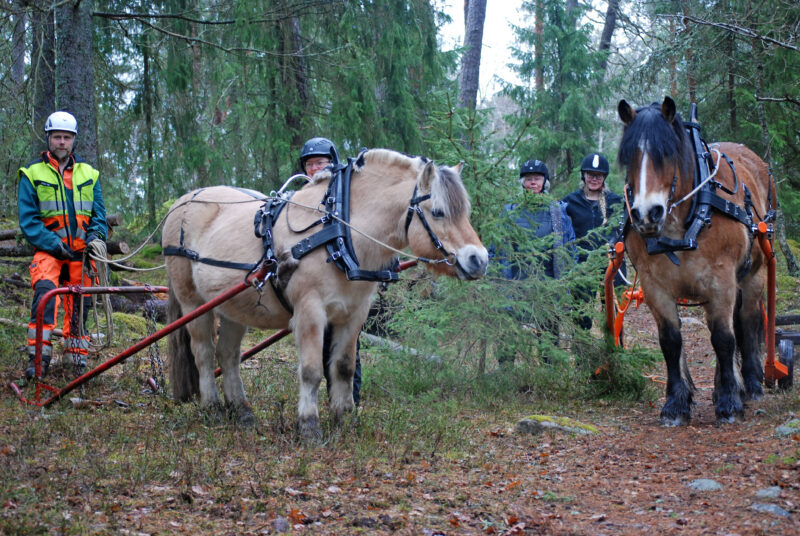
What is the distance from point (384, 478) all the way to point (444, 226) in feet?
5.67

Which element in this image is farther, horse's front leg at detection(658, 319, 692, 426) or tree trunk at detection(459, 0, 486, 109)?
tree trunk at detection(459, 0, 486, 109)

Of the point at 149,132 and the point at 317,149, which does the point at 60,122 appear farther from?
the point at 149,132

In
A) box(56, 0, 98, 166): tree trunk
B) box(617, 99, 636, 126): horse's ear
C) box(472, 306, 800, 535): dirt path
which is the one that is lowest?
box(472, 306, 800, 535): dirt path

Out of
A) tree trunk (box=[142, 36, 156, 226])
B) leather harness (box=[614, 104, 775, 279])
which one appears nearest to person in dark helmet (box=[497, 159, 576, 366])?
leather harness (box=[614, 104, 775, 279])

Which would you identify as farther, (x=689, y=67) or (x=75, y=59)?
(x=689, y=67)

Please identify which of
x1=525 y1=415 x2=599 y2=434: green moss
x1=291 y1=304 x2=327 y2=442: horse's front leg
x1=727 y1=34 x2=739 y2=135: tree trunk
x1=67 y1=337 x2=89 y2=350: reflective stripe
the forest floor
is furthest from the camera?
x1=727 y1=34 x2=739 y2=135: tree trunk

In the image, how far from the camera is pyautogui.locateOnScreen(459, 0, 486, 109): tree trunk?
48.8ft

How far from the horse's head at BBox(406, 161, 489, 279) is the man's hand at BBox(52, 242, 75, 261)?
356 cm

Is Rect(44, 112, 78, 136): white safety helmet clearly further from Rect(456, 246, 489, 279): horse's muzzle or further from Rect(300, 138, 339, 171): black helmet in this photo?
Rect(456, 246, 489, 279): horse's muzzle

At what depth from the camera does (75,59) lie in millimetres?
8227

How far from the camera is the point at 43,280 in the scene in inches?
267

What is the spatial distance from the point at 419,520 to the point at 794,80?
40.4ft

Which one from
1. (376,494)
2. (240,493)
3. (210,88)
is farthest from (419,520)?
(210,88)

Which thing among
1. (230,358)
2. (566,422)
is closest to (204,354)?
(230,358)
